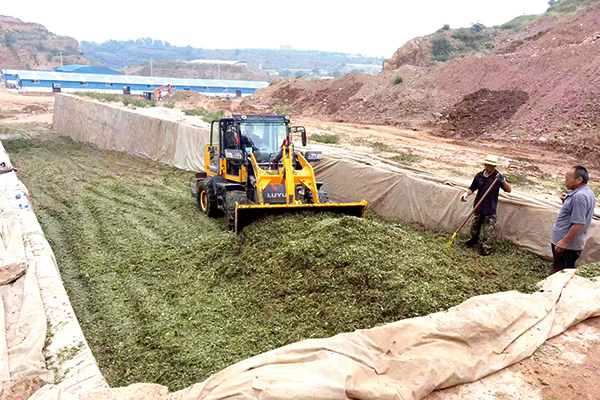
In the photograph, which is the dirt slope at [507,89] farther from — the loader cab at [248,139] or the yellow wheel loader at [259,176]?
the loader cab at [248,139]

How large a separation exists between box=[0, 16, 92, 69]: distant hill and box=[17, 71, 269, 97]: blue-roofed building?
34595 millimetres

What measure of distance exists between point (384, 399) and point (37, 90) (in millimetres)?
54793

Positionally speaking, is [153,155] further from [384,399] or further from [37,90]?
[37,90]

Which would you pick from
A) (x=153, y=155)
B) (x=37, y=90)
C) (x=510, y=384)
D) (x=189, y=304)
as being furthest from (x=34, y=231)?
(x=37, y=90)

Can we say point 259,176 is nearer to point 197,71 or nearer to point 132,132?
point 132,132

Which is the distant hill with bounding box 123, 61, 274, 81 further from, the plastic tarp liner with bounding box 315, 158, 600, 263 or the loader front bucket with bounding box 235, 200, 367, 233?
the loader front bucket with bounding box 235, 200, 367, 233

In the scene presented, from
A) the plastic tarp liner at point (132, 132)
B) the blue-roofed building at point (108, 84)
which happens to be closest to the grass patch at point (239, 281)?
the plastic tarp liner at point (132, 132)

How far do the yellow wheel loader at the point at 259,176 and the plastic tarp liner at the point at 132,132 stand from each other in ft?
16.7

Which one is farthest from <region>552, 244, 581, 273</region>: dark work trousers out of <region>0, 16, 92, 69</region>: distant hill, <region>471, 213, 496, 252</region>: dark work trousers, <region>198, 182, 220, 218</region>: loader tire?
<region>0, 16, 92, 69</region>: distant hill

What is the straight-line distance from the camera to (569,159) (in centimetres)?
1420

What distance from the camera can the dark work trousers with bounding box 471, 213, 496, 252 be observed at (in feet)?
25.1

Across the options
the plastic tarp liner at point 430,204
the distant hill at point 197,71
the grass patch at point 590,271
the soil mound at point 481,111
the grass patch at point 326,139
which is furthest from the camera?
the distant hill at point 197,71

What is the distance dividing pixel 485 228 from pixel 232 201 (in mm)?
4649

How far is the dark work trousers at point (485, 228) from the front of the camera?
25.1 ft
